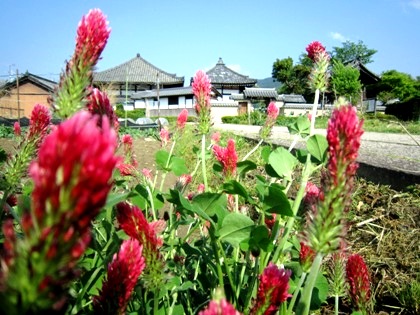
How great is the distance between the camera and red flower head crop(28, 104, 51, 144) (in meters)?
1.35

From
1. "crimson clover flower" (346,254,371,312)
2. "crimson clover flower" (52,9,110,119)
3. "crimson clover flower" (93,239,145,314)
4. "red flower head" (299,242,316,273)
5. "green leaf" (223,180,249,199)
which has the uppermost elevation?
"crimson clover flower" (52,9,110,119)

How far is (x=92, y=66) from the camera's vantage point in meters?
0.96

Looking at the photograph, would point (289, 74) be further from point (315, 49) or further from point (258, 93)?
point (315, 49)

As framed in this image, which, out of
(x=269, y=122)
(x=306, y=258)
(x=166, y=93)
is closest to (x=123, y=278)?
(x=306, y=258)

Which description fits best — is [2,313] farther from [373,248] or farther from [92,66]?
[373,248]

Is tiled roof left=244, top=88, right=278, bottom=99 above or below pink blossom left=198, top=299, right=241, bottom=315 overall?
above

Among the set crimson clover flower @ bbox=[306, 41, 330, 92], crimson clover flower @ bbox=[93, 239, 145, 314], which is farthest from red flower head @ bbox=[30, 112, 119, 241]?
crimson clover flower @ bbox=[306, 41, 330, 92]

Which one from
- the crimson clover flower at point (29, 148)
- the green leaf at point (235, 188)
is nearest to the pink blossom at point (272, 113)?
the green leaf at point (235, 188)

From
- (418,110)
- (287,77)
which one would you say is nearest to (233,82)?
(287,77)

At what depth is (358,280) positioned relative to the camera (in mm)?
1261

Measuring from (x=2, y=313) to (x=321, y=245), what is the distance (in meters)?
0.59

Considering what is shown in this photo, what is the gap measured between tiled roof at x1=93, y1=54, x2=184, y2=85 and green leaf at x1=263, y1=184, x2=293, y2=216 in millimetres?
54383

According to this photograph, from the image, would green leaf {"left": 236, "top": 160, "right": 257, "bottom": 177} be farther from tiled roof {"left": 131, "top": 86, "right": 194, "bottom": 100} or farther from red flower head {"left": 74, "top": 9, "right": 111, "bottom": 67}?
tiled roof {"left": 131, "top": 86, "right": 194, "bottom": 100}

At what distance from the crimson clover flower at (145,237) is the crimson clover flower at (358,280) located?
618 millimetres
